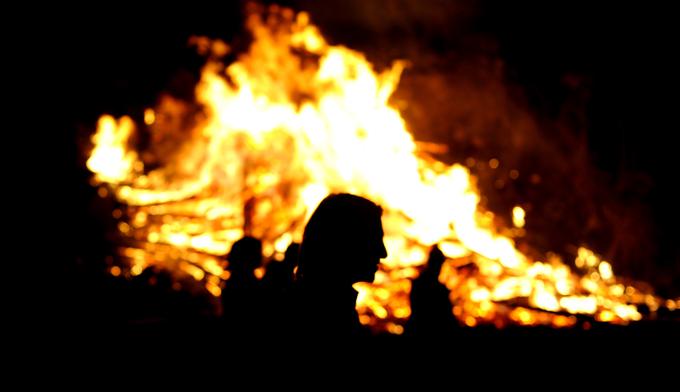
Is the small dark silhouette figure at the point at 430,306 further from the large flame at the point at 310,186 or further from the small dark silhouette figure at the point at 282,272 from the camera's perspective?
the large flame at the point at 310,186

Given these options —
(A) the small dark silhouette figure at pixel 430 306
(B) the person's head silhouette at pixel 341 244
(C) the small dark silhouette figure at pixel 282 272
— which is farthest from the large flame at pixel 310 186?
(B) the person's head silhouette at pixel 341 244

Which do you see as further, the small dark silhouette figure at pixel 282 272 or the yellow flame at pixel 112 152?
the yellow flame at pixel 112 152

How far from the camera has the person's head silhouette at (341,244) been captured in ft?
9.26

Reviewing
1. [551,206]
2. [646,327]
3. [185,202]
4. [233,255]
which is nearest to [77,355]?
[233,255]

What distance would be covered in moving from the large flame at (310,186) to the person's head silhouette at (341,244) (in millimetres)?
4380

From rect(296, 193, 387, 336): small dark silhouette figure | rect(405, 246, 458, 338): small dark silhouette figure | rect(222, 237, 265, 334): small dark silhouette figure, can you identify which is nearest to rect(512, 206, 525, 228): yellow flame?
rect(405, 246, 458, 338): small dark silhouette figure

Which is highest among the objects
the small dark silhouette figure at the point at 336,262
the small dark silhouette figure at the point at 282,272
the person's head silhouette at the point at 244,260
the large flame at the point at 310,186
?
the large flame at the point at 310,186

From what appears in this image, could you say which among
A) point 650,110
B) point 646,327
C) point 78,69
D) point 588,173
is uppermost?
point 78,69

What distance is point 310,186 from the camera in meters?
9.32

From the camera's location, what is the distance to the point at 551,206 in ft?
33.7

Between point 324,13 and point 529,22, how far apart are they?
12.8 ft

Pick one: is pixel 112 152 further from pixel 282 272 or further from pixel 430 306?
pixel 430 306

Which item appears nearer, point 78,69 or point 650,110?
point 650,110

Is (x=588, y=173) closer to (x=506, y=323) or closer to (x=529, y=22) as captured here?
(x=529, y=22)
